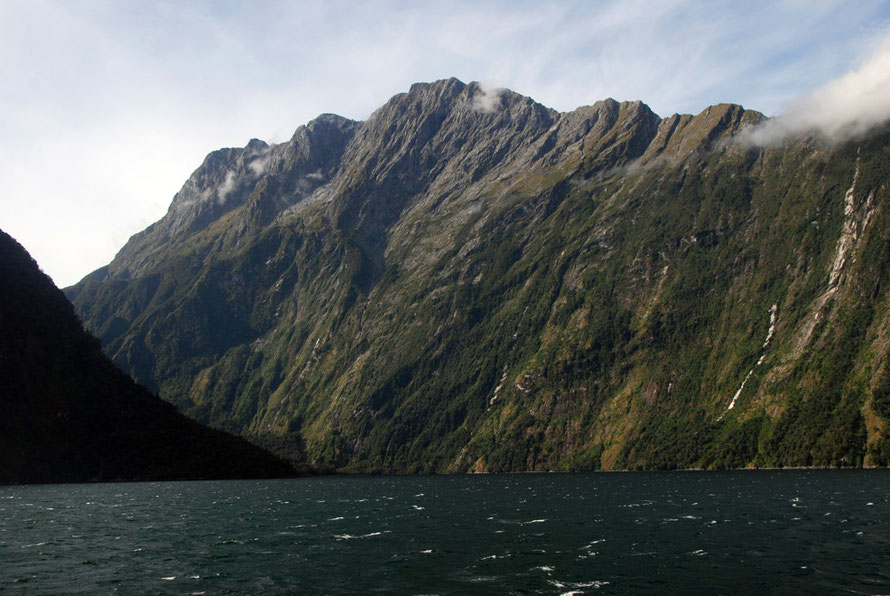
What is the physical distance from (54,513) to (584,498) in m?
91.5

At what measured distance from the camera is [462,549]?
6059 centimetres

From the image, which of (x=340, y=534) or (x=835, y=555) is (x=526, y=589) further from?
(x=340, y=534)

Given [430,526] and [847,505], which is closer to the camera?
[430,526]

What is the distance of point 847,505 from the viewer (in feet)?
298

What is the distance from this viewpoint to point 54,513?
98.0 m

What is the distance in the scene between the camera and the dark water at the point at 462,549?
45156mm

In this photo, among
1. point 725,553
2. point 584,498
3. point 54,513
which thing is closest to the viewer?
point 725,553

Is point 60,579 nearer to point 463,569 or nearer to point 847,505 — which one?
point 463,569

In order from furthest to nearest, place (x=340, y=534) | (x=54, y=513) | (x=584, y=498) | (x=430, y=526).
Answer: (x=584, y=498), (x=54, y=513), (x=430, y=526), (x=340, y=534)

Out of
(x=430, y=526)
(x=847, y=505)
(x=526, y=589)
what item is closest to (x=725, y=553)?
(x=526, y=589)

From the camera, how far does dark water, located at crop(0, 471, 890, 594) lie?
148 feet

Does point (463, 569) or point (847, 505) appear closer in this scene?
point (463, 569)

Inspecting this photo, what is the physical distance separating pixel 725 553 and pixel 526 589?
A: 22.0m

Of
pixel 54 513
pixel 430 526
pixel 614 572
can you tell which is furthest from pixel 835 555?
pixel 54 513
